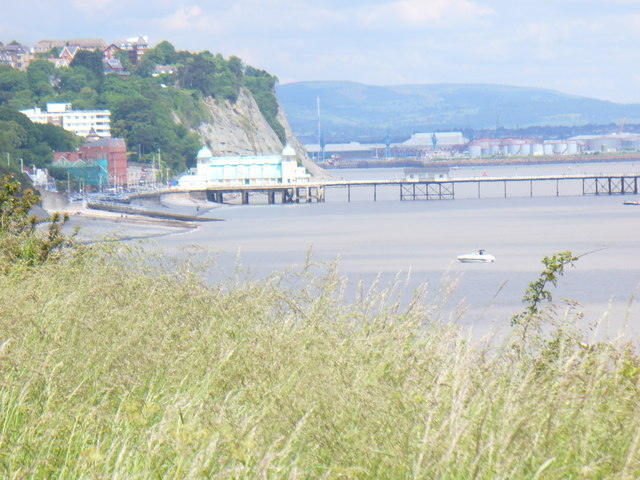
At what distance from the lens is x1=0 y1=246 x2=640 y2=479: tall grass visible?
4.42 metres

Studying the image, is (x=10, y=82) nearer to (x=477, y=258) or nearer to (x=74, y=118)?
(x=74, y=118)

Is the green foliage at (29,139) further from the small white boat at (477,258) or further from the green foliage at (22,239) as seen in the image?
the green foliage at (22,239)

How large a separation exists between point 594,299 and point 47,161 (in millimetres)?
97612

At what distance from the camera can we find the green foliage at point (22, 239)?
43.2 ft

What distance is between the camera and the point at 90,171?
130750 mm

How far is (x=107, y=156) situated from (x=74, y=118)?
33.1 m

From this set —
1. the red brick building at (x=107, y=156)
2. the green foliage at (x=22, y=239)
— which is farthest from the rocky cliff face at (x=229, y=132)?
the green foliage at (x=22, y=239)

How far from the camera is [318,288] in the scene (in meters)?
8.44

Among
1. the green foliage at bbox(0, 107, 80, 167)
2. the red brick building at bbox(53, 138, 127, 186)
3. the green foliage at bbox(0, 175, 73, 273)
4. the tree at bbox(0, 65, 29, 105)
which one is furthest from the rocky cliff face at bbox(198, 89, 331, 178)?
the green foliage at bbox(0, 175, 73, 273)

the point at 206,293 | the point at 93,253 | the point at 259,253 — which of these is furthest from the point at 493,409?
the point at 259,253

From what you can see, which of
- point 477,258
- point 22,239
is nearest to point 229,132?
point 477,258

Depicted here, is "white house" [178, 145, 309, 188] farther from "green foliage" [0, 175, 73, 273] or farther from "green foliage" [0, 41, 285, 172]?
"green foliage" [0, 175, 73, 273]

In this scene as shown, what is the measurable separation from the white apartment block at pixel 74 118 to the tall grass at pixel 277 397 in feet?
521

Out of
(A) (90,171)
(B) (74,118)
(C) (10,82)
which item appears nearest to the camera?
(A) (90,171)
